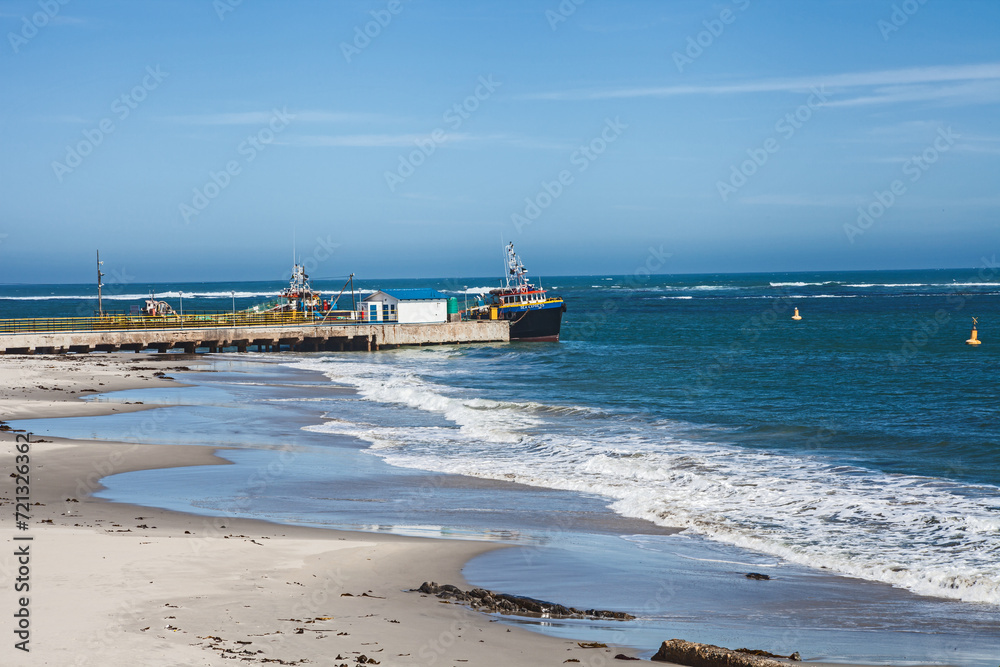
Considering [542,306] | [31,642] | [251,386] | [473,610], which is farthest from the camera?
[542,306]

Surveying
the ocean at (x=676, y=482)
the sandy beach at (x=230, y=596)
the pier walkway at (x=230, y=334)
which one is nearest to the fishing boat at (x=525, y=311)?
the pier walkway at (x=230, y=334)

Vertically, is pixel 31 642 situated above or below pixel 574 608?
above

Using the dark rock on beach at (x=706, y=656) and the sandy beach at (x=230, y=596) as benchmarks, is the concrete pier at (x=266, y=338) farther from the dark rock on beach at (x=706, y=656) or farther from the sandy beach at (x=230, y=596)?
the dark rock on beach at (x=706, y=656)

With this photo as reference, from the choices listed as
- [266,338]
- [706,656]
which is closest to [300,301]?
[266,338]

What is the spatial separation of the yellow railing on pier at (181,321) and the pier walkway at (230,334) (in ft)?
0.20

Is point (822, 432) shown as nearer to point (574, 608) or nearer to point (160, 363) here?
point (574, 608)

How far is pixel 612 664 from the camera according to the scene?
7.72 meters

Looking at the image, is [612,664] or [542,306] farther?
[542,306]

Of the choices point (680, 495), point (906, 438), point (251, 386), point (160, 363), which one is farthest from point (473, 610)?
point (160, 363)

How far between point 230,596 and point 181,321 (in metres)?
52.6

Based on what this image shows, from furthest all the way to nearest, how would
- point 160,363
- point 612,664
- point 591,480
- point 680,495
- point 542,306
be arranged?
point 542,306
point 160,363
point 591,480
point 680,495
point 612,664

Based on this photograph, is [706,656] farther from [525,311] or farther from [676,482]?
[525,311]

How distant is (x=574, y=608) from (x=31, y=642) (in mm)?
5153

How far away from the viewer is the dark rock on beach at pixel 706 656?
294 inches
